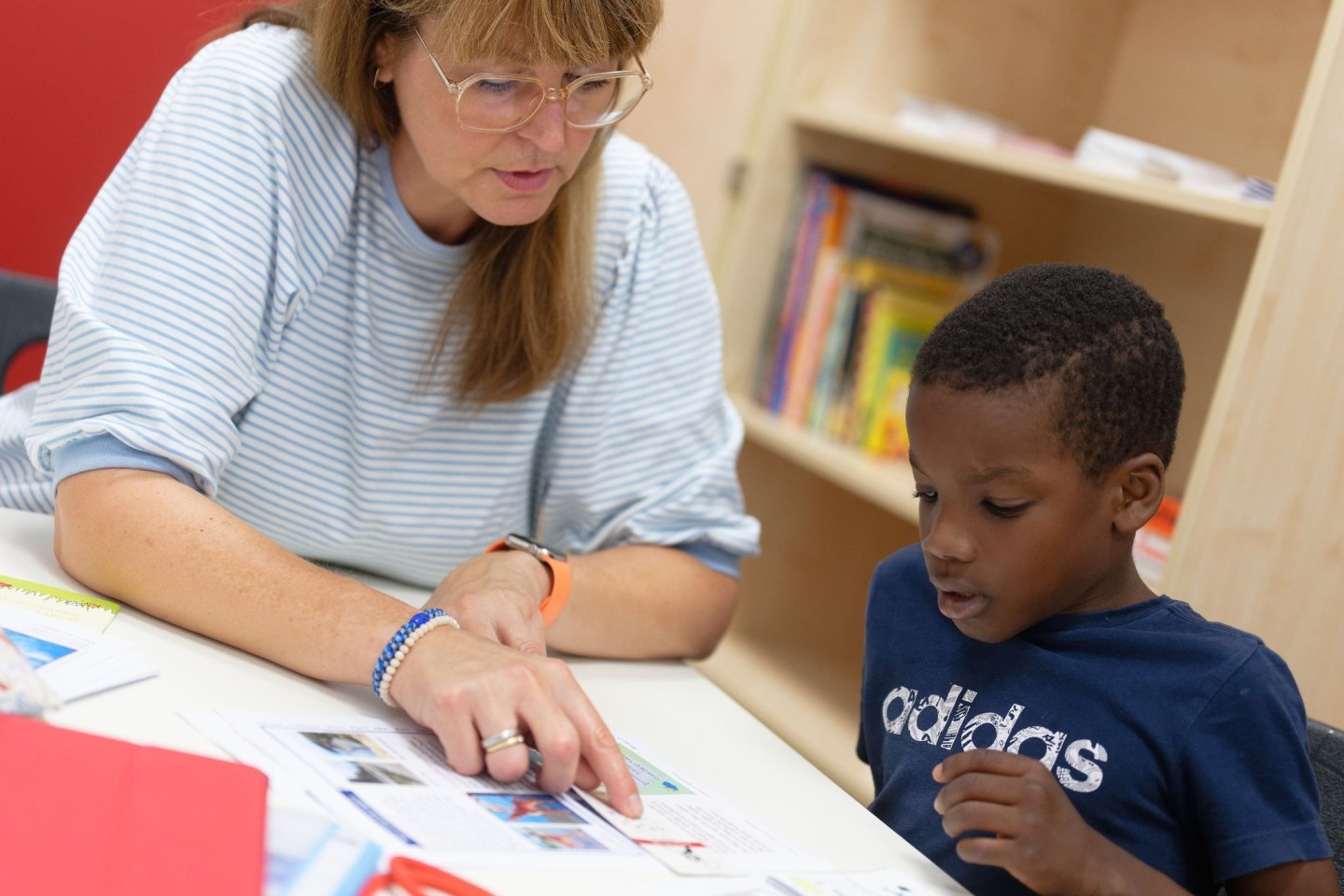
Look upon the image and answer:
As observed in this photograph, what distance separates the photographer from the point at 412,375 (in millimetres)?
1305

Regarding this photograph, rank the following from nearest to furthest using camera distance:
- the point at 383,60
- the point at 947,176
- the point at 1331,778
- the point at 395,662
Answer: the point at 395,662 → the point at 1331,778 → the point at 383,60 → the point at 947,176

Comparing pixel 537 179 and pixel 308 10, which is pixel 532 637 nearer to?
pixel 537 179

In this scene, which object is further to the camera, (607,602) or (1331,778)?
(607,602)

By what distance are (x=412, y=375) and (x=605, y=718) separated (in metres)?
0.41

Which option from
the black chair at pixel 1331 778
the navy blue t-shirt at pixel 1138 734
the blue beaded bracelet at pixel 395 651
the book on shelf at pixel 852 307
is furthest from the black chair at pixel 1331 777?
the book on shelf at pixel 852 307

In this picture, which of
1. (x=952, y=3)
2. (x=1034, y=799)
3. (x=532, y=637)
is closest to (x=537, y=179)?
(x=532, y=637)

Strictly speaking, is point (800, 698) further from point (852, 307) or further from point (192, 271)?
point (192, 271)

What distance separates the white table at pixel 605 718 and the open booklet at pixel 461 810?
0.06 ft

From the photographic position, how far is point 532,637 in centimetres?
105

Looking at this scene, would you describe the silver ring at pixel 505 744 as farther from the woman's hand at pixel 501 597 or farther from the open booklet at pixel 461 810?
the woman's hand at pixel 501 597

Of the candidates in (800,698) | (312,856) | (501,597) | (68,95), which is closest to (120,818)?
(312,856)

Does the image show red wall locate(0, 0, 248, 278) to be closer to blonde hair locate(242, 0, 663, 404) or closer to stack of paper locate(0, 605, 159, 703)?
blonde hair locate(242, 0, 663, 404)

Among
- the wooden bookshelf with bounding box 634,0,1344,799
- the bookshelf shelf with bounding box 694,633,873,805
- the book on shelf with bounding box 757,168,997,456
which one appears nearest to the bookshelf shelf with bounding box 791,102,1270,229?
the wooden bookshelf with bounding box 634,0,1344,799

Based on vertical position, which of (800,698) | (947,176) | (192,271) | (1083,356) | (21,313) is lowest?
(800,698)
